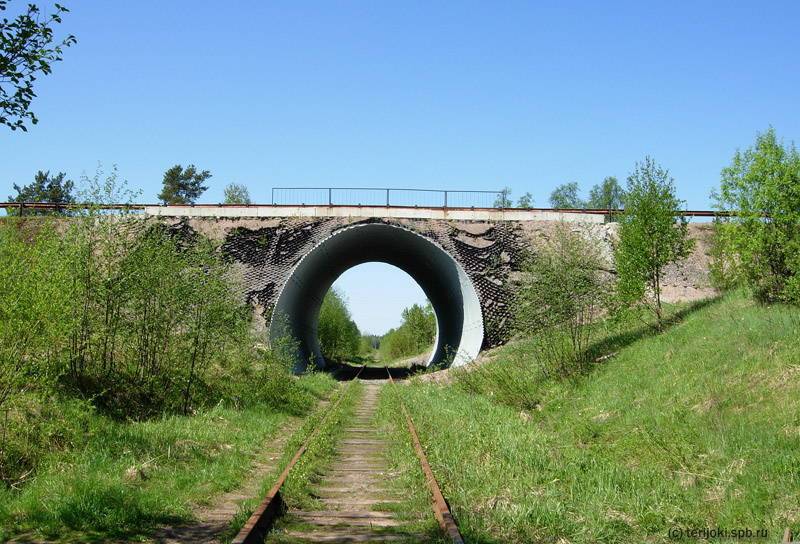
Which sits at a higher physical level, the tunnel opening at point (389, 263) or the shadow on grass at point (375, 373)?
the tunnel opening at point (389, 263)

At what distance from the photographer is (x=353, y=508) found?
6625 millimetres

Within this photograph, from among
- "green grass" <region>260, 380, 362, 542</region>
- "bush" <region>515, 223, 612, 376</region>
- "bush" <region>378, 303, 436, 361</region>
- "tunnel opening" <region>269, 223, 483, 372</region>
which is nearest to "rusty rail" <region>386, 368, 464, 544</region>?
"green grass" <region>260, 380, 362, 542</region>

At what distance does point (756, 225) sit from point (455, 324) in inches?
565


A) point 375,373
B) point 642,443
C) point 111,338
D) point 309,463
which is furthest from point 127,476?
point 375,373

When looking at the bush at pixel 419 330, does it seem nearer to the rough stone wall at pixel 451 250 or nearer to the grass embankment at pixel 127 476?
the rough stone wall at pixel 451 250

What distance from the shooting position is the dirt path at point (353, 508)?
5602mm

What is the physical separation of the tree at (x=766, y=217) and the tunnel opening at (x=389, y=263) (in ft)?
27.5

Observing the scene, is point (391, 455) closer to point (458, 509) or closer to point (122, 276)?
point (458, 509)

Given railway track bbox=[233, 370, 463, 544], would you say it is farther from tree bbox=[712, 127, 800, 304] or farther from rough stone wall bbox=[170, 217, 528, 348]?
rough stone wall bbox=[170, 217, 528, 348]

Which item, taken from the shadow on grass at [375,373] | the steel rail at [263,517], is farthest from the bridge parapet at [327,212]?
the steel rail at [263,517]

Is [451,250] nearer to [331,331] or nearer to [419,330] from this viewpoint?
[331,331]

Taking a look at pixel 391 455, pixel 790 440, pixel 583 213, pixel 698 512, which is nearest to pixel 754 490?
pixel 698 512

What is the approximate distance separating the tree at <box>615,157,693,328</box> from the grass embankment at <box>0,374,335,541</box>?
969cm

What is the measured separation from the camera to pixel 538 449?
8531 millimetres
